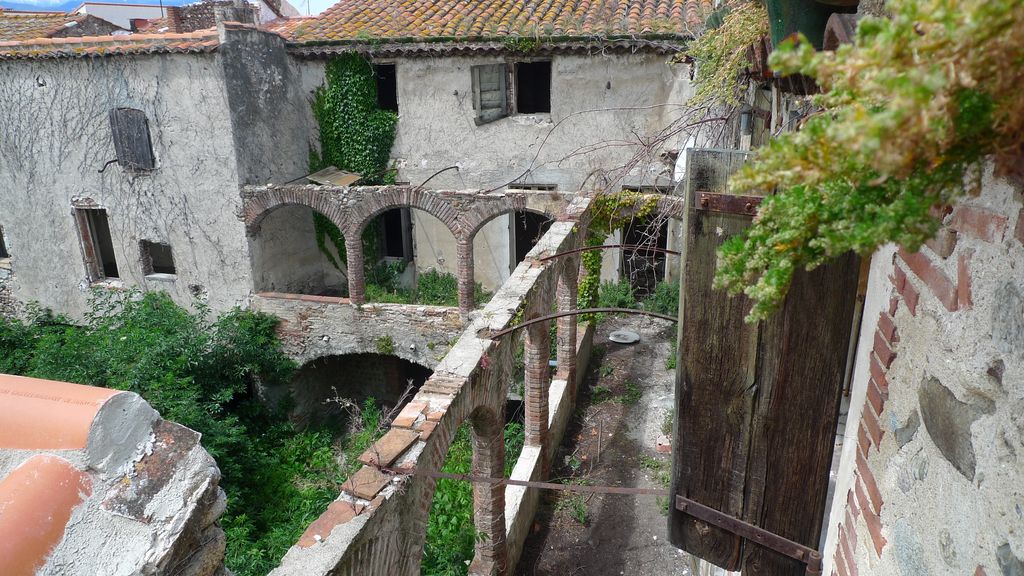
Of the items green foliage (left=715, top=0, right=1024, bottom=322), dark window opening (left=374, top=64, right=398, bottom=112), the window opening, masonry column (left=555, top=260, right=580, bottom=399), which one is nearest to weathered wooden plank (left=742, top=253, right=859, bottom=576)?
green foliage (left=715, top=0, right=1024, bottom=322)

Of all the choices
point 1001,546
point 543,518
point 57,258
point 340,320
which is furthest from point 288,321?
point 1001,546

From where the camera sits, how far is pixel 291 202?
11391mm

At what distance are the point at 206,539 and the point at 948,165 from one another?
1834 mm

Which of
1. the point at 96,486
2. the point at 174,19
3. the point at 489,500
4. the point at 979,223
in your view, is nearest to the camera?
the point at 979,223

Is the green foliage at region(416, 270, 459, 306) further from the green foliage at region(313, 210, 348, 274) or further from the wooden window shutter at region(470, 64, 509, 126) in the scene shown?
the wooden window shutter at region(470, 64, 509, 126)

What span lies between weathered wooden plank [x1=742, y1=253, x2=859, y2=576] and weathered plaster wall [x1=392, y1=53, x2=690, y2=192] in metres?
9.74

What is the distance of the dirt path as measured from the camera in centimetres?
695

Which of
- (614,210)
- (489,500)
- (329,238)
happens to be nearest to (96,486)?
(489,500)

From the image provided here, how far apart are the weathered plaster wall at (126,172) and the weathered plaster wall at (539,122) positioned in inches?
140

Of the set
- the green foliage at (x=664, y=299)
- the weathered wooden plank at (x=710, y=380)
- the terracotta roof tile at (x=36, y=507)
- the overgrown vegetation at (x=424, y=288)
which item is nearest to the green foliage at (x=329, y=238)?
the overgrown vegetation at (x=424, y=288)

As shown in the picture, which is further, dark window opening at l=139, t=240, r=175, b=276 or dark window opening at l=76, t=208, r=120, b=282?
dark window opening at l=139, t=240, r=175, b=276

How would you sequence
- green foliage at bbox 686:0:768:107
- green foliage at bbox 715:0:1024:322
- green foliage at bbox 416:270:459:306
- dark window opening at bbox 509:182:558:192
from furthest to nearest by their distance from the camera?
1. green foliage at bbox 416:270:459:306
2. dark window opening at bbox 509:182:558:192
3. green foliage at bbox 686:0:768:107
4. green foliage at bbox 715:0:1024:322

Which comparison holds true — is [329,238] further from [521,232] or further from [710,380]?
[710,380]

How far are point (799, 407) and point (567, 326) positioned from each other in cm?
709
